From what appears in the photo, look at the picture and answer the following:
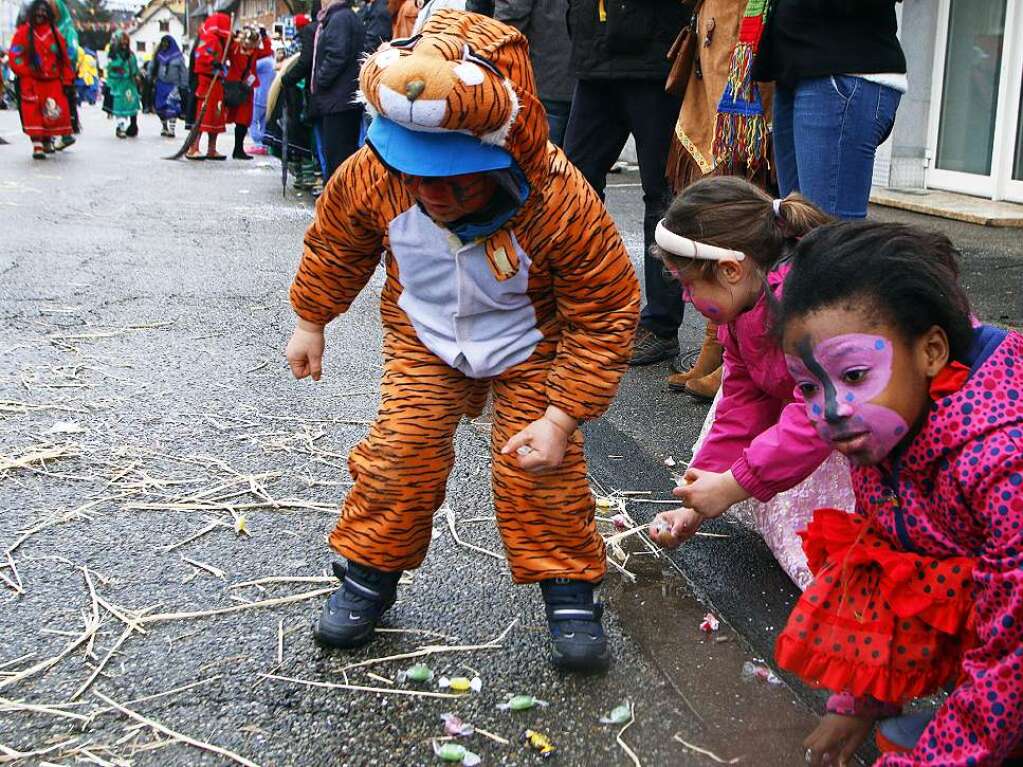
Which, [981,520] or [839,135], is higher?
[839,135]

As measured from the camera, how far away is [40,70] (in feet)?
45.3

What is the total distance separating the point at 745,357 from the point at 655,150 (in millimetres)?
1984

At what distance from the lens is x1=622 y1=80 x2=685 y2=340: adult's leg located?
4.45 m

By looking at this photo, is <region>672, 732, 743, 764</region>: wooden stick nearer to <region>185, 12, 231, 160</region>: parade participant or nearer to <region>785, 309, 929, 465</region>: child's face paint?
<region>785, 309, 929, 465</region>: child's face paint

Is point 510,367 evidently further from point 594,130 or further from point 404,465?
point 594,130

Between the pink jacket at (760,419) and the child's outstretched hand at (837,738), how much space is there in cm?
49

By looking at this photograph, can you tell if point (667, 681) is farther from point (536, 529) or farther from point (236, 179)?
point (236, 179)

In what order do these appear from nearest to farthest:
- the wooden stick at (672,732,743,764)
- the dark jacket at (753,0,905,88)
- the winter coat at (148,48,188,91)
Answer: the wooden stick at (672,732,743,764) → the dark jacket at (753,0,905,88) → the winter coat at (148,48,188,91)

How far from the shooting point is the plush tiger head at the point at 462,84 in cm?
206

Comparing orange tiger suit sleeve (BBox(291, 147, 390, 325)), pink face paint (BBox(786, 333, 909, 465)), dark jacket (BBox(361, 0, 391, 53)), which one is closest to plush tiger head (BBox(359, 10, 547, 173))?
orange tiger suit sleeve (BBox(291, 147, 390, 325))

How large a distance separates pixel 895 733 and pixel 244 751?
1.20 m

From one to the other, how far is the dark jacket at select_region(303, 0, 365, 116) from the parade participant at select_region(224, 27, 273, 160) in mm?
5933

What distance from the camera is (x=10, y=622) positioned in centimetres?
259

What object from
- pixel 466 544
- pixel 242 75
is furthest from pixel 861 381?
pixel 242 75
